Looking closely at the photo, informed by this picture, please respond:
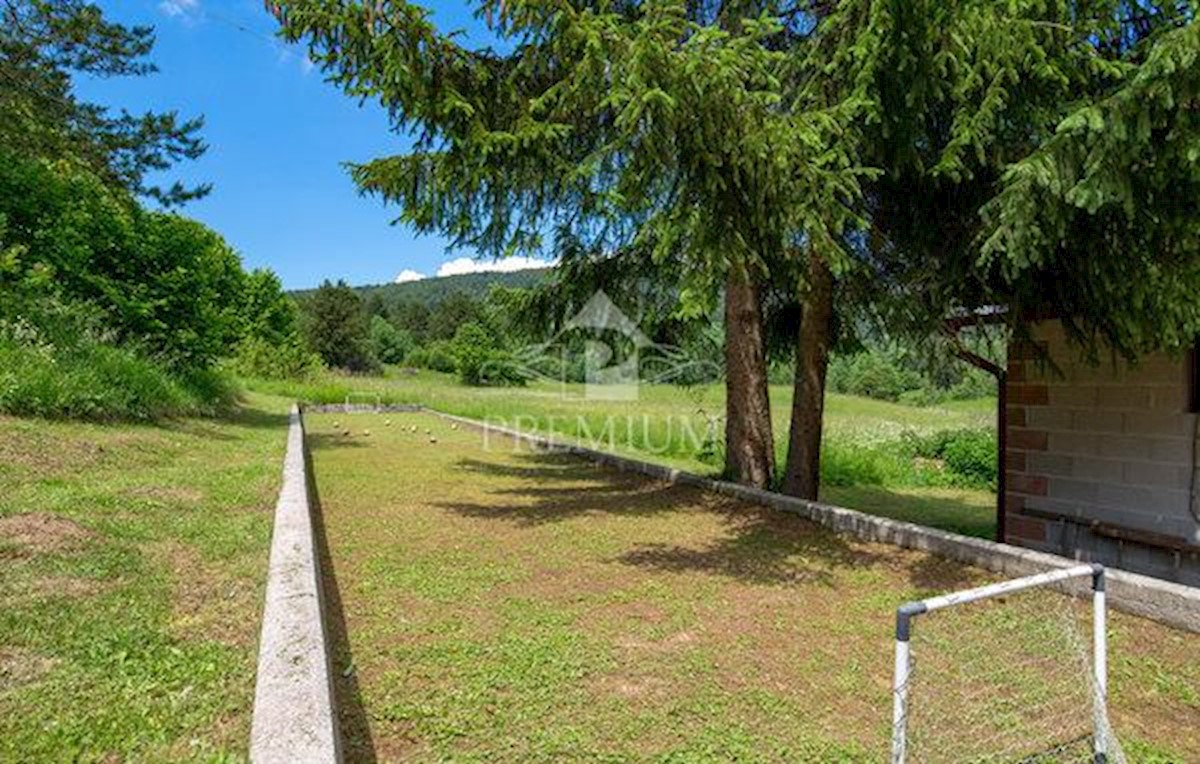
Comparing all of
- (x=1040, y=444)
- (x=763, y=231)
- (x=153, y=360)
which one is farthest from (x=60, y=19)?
(x=1040, y=444)

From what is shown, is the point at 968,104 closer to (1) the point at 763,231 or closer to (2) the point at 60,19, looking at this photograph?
(1) the point at 763,231

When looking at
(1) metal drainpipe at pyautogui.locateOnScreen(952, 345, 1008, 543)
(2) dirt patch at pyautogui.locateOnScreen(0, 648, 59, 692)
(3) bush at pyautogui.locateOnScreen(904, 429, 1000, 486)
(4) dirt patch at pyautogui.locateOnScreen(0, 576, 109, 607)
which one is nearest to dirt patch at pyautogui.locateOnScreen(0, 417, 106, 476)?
(4) dirt patch at pyautogui.locateOnScreen(0, 576, 109, 607)

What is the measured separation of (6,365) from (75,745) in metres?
8.39

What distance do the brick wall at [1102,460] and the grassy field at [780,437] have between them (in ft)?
9.60

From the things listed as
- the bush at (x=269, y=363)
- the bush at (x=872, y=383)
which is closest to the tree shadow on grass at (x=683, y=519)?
the bush at (x=269, y=363)

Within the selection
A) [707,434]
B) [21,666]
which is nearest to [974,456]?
[707,434]

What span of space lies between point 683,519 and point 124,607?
525 centimetres

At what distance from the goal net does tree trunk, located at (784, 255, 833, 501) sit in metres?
4.10

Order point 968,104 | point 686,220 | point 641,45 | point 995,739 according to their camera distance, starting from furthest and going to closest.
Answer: point 968,104 → point 686,220 → point 641,45 → point 995,739

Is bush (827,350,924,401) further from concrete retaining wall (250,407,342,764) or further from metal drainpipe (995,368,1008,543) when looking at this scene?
concrete retaining wall (250,407,342,764)

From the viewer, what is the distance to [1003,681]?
3568 mm

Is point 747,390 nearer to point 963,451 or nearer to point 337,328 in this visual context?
point 963,451

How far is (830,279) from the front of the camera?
8.22m

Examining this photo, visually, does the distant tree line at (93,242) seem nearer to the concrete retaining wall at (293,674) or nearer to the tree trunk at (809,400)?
the concrete retaining wall at (293,674)
